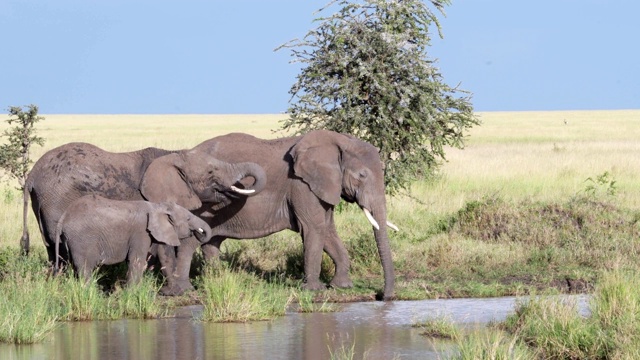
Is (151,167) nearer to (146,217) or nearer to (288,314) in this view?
(146,217)

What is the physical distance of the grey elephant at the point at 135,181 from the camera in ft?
43.6

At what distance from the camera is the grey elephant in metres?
13.3

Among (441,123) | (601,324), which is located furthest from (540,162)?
(601,324)

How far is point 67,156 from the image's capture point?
44.2 ft

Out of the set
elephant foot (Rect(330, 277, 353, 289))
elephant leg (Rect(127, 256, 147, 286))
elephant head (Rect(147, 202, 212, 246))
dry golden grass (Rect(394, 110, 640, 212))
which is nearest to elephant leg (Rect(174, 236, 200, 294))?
elephant head (Rect(147, 202, 212, 246))

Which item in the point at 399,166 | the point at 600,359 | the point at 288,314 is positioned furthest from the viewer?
the point at 399,166

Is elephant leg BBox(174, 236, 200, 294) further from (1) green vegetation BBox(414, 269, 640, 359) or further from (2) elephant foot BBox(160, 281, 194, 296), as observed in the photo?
(1) green vegetation BBox(414, 269, 640, 359)

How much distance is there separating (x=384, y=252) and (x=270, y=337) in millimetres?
2881

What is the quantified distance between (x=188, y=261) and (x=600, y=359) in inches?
230

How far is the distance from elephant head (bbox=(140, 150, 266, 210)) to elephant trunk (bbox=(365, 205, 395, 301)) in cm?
148

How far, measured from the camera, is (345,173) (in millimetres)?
13391

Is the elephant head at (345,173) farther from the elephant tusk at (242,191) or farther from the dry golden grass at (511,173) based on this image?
the dry golden grass at (511,173)

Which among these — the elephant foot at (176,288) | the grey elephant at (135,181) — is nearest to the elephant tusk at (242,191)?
the grey elephant at (135,181)

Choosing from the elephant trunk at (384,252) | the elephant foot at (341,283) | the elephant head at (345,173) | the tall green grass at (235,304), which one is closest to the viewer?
the tall green grass at (235,304)
